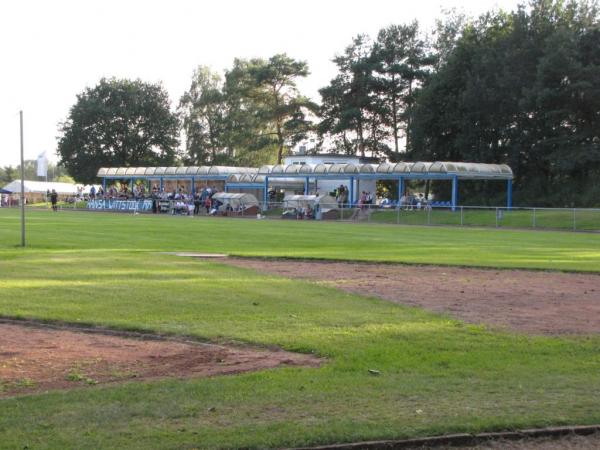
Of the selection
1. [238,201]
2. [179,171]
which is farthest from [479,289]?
[179,171]

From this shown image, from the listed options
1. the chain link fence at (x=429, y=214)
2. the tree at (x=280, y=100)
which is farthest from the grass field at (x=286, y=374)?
the tree at (x=280, y=100)

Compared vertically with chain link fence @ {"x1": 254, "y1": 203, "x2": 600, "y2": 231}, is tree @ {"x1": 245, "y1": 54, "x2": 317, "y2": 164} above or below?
above

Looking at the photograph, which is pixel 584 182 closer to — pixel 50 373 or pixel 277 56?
pixel 277 56

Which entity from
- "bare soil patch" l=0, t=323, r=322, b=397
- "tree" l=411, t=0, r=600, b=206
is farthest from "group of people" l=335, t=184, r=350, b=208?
"bare soil patch" l=0, t=323, r=322, b=397

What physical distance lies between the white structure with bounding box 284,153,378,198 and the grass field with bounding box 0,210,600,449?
2062 inches

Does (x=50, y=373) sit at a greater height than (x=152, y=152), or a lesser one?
lesser

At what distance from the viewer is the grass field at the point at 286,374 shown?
235 inches

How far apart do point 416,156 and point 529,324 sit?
63.4 metres

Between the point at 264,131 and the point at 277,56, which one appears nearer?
the point at 277,56

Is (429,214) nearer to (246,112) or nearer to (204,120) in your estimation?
(246,112)

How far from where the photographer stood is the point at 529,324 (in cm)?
1107

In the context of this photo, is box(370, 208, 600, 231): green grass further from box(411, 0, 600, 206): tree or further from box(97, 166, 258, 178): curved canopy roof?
box(97, 166, 258, 178): curved canopy roof

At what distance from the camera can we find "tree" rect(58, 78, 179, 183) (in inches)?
3883

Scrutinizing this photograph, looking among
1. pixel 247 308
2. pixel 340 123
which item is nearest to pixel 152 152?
pixel 340 123
